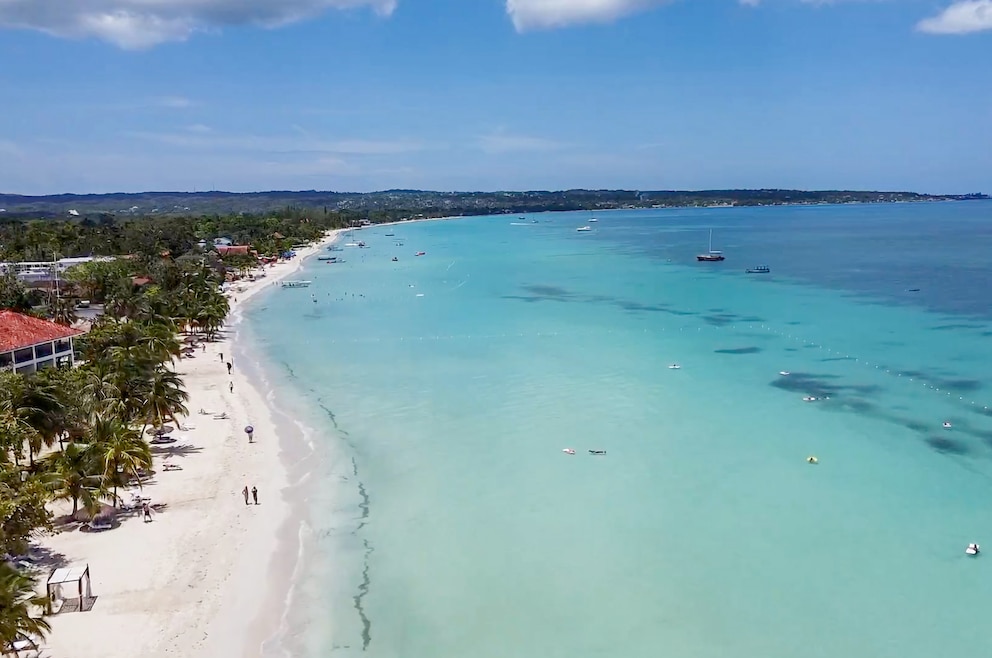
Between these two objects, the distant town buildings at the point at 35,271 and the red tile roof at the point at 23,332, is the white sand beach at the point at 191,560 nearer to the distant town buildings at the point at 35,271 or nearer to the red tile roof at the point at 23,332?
the red tile roof at the point at 23,332

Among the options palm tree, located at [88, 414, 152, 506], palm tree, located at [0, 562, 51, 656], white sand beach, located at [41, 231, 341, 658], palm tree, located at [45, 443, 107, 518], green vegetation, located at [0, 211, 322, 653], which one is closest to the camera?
palm tree, located at [0, 562, 51, 656]

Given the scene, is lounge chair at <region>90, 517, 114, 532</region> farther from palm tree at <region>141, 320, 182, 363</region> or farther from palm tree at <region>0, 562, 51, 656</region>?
palm tree at <region>141, 320, 182, 363</region>

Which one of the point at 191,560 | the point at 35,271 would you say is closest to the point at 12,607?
the point at 191,560

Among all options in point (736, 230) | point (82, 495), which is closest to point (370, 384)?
point (82, 495)

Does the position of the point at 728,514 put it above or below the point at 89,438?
below

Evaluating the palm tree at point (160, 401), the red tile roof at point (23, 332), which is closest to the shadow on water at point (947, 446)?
the palm tree at point (160, 401)

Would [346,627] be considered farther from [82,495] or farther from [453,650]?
[82,495]

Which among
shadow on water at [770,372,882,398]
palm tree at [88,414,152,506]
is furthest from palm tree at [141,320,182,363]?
shadow on water at [770,372,882,398]
